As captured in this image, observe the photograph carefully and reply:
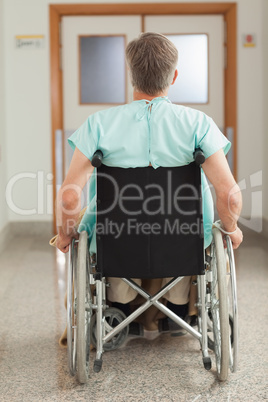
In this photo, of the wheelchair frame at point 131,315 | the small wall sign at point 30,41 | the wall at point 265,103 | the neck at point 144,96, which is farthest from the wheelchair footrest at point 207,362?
the small wall sign at point 30,41

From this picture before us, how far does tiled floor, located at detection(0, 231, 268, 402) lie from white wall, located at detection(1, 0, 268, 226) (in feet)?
Answer: 6.20

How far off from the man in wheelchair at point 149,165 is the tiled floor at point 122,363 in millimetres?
426

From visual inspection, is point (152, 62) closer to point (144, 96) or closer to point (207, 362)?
point (144, 96)

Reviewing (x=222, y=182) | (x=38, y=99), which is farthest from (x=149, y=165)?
(x=38, y=99)

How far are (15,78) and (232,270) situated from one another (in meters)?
3.67

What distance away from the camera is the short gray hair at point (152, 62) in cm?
203

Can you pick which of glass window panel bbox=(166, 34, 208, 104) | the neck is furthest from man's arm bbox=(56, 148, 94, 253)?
glass window panel bbox=(166, 34, 208, 104)

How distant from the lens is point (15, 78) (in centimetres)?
514

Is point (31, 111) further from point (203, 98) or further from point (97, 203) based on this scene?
point (97, 203)

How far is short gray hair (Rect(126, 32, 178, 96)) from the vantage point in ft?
6.66

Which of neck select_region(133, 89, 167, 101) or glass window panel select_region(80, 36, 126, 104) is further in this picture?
glass window panel select_region(80, 36, 126, 104)

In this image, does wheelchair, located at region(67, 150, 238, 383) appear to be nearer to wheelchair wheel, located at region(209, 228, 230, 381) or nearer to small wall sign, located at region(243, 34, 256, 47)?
wheelchair wheel, located at region(209, 228, 230, 381)

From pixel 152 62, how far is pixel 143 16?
326 cm

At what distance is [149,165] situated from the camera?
2.02 metres
